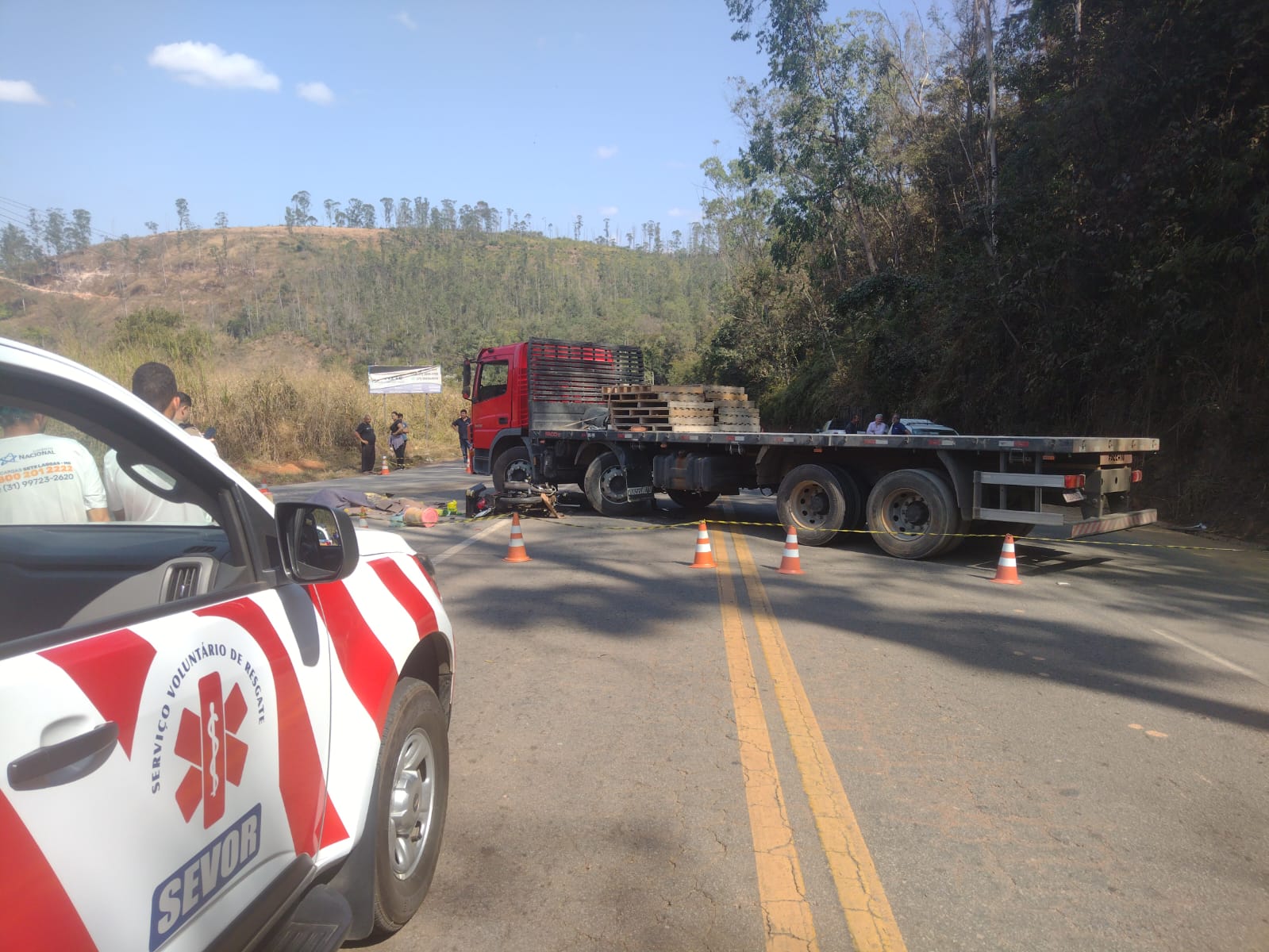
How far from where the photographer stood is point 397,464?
99.0ft

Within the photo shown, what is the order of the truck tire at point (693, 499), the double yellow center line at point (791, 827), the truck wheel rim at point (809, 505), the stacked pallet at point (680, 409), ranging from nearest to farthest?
1. the double yellow center line at point (791, 827)
2. the truck wheel rim at point (809, 505)
3. the stacked pallet at point (680, 409)
4. the truck tire at point (693, 499)

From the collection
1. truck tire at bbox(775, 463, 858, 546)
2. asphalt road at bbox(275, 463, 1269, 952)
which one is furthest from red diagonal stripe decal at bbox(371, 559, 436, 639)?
truck tire at bbox(775, 463, 858, 546)

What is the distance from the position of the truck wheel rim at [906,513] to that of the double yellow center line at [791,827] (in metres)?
4.55

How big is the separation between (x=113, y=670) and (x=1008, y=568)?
8545mm

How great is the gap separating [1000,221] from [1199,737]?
17290 millimetres

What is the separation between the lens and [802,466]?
11438mm

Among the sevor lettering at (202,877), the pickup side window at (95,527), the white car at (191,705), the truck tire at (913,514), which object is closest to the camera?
the white car at (191,705)

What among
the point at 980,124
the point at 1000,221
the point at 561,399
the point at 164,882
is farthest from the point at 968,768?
the point at 980,124

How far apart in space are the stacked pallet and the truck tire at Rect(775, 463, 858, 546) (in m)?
2.22

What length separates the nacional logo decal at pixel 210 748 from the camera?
6.14 ft

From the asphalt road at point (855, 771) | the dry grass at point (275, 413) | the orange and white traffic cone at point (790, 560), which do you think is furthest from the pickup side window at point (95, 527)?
the dry grass at point (275, 413)

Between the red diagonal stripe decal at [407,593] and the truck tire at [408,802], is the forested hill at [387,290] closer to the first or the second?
the red diagonal stripe decal at [407,593]

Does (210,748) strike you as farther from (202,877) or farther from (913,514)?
(913,514)

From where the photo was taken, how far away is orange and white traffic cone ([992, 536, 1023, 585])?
8.70 meters
